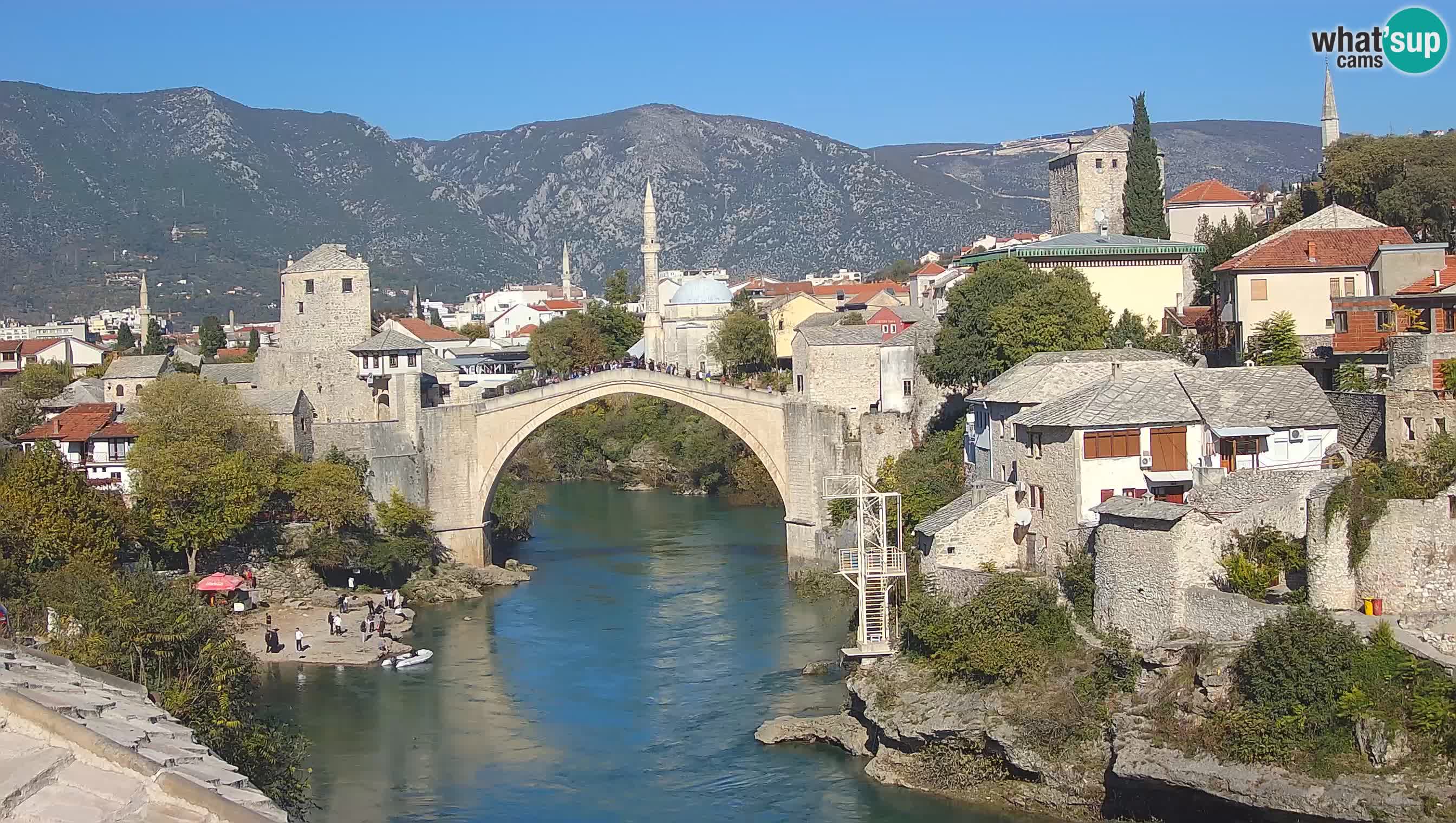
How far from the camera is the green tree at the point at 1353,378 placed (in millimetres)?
27875

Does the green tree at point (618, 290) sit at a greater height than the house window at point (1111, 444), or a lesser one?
greater

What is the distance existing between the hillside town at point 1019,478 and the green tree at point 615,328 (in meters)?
4.21

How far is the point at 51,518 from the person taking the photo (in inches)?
1309

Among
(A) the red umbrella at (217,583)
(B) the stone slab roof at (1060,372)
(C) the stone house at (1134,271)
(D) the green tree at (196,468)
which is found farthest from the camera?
(C) the stone house at (1134,271)

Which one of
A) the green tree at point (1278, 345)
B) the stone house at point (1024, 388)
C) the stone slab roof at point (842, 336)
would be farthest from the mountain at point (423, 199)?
the green tree at point (1278, 345)

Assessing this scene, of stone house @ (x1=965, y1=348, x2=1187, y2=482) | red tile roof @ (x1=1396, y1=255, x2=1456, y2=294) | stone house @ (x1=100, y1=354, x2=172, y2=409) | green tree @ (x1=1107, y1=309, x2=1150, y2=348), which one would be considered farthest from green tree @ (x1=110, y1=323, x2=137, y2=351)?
red tile roof @ (x1=1396, y1=255, x2=1456, y2=294)

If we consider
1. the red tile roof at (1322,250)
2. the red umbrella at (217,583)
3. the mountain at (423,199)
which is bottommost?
the red umbrella at (217,583)

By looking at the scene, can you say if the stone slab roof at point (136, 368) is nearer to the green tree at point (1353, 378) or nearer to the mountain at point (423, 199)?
the green tree at point (1353, 378)

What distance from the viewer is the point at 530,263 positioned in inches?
6599

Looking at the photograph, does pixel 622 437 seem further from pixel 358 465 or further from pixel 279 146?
pixel 279 146

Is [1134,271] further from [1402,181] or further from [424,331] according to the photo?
[424,331]

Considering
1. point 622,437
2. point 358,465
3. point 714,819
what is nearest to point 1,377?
point 622,437

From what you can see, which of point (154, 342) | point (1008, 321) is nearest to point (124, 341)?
point (154, 342)

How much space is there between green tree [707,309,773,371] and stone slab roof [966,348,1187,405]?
25.7 meters
